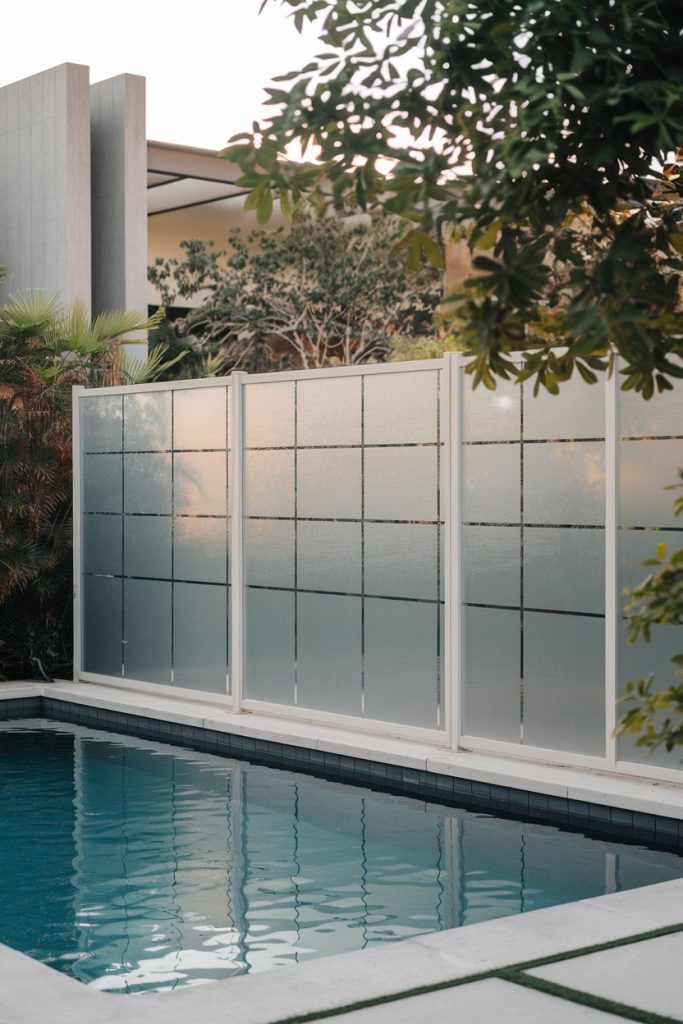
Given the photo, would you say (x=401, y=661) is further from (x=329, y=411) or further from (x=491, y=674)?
(x=329, y=411)

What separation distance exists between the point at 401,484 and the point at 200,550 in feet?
8.04

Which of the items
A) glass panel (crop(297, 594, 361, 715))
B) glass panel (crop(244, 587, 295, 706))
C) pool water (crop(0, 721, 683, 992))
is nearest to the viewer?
pool water (crop(0, 721, 683, 992))

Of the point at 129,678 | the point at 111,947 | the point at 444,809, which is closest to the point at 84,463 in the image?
the point at 129,678

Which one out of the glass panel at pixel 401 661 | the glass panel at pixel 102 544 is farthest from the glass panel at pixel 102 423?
the glass panel at pixel 401 661

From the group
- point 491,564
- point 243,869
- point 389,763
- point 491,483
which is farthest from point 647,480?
point 243,869

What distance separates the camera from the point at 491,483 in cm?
885

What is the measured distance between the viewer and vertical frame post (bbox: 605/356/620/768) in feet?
26.3

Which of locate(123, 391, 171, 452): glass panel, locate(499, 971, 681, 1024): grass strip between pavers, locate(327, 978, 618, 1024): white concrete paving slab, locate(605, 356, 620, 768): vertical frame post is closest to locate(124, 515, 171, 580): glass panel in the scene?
locate(123, 391, 171, 452): glass panel

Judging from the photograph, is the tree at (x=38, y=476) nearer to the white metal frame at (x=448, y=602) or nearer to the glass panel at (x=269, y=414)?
the white metal frame at (x=448, y=602)

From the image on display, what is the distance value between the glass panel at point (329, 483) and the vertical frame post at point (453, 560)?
97 cm

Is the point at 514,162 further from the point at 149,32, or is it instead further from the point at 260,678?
the point at 149,32

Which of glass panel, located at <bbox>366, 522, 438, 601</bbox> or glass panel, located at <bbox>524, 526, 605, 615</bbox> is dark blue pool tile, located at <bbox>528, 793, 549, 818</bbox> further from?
glass panel, located at <bbox>366, 522, 438, 601</bbox>

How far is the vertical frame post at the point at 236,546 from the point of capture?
421 inches

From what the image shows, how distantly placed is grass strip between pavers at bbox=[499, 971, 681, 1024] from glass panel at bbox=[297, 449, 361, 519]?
5.39m
